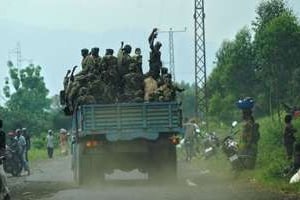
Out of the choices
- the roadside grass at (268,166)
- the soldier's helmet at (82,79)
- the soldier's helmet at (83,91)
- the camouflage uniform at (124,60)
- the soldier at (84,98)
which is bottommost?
the roadside grass at (268,166)

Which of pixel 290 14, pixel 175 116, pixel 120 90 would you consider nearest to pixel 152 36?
pixel 120 90

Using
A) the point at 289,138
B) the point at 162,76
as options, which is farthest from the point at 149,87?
the point at 289,138

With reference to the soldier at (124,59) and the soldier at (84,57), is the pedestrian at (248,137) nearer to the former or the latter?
the soldier at (124,59)

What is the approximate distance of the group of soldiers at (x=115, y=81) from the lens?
20078 millimetres

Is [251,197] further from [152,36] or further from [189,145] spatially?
[189,145]

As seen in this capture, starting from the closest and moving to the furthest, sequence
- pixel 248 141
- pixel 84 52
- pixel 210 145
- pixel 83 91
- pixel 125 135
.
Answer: pixel 125 135 < pixel 83 91 < pixel 248 141 < pixel 84 52 < pixel 210 145

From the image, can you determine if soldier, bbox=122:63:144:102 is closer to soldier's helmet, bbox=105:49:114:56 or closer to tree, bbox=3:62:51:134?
soldier's helmet, bbox=105:49:114:56

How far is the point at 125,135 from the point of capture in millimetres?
18969

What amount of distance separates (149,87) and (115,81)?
0.95 m

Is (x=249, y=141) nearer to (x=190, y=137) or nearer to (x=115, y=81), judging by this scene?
(x=115, y=81)

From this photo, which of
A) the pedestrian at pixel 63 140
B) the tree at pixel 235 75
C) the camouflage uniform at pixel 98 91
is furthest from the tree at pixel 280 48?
the camouflage uniform at pixel 98 91

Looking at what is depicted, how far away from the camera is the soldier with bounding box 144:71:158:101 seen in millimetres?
20125

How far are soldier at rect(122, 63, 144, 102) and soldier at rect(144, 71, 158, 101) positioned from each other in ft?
0.35

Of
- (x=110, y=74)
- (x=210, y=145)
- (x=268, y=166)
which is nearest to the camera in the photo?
(x=268, y=166)
